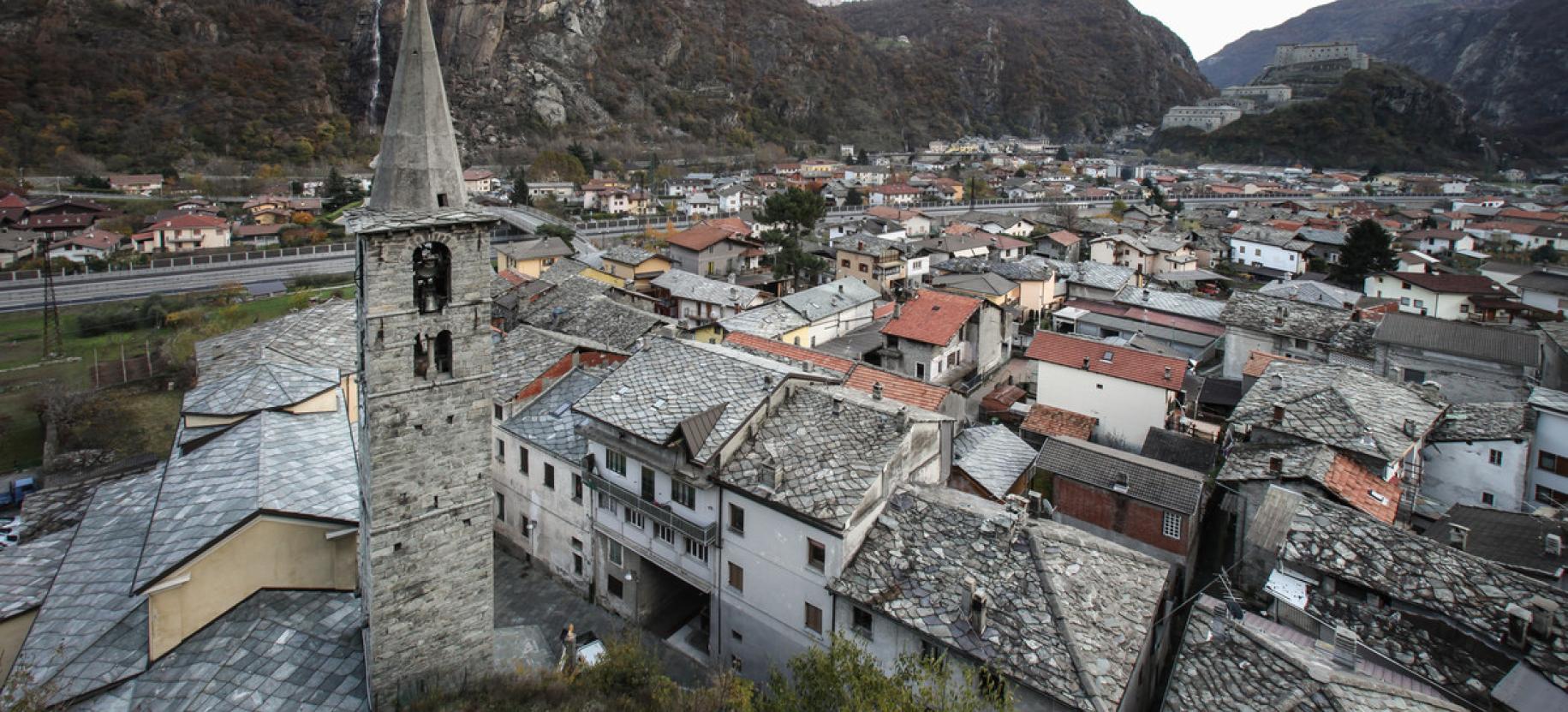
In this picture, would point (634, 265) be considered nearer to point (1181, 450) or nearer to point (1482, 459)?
point (1181, 450)

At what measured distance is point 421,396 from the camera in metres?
12.9

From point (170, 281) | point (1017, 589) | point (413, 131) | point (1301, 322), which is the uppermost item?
point (413, 131)

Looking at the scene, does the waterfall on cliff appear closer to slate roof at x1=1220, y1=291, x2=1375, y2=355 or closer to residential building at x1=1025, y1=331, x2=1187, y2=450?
residential building at x1=1025, y1=331, x2=1187, y2=450

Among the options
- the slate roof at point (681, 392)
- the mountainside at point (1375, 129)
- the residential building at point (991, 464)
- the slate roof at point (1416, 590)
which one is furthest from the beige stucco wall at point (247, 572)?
the mountainside at point (1375, 129)

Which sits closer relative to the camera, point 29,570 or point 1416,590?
point 1416,590

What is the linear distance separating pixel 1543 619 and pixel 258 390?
27.8m

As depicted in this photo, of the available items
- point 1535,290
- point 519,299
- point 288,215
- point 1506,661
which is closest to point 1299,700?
point 1506,661

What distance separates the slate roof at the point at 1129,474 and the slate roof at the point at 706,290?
73.5 feet

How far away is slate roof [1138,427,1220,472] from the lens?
24.3m

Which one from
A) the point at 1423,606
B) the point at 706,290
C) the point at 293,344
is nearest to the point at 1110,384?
the point at 1423,606

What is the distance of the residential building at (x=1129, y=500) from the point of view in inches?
749

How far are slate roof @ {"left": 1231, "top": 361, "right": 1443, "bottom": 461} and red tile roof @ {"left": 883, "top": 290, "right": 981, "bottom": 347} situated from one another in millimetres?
13089

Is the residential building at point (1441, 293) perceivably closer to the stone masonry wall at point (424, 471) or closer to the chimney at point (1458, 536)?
the chimney at point (1458, 536)

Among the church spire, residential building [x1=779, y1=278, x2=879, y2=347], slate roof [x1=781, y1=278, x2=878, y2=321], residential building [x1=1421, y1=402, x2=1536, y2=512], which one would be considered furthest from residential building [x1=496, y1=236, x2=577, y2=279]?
residential building [x1=1421, y1=402, x2=1536, y2=512]
